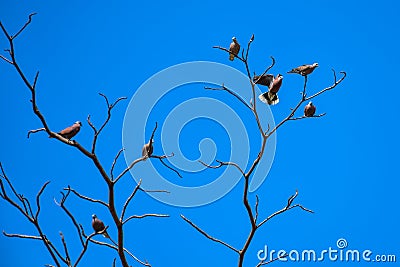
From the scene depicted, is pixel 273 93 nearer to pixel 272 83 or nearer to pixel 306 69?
pixel 272 83

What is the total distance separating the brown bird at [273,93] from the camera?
2.97 m

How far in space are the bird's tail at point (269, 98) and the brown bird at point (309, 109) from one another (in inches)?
10.4

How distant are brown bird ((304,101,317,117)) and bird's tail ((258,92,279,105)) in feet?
0.86

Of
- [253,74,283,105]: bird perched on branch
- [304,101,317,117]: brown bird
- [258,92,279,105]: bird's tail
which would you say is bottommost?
[304,101,317,117]: brown bird

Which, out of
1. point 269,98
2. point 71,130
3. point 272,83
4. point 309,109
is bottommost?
point 71,130

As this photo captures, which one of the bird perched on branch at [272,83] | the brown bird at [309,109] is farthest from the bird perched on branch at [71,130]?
the brown bird at [309,109]

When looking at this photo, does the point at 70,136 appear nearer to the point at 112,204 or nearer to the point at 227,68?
the point at 112,204

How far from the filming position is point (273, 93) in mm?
3070

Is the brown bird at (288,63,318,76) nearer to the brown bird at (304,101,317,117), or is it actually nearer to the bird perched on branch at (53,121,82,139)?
the brown bird at (304,101,317,117)

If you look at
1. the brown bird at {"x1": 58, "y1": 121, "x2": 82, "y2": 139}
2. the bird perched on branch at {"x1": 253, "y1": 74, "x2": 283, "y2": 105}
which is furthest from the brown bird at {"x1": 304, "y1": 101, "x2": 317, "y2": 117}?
the brown bird at {"x1": 58, "y1": 121, "x2": 82, "y2": 139}

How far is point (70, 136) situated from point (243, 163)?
7.21 ft

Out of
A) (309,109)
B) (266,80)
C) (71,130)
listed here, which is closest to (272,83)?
(266,80)

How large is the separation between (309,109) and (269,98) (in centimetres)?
40

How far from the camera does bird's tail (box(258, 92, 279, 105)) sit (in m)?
3.17
